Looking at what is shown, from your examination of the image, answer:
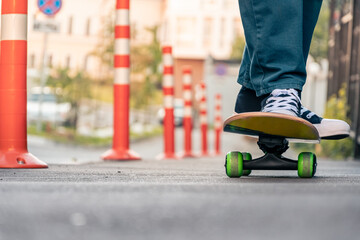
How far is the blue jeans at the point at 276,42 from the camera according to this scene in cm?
302

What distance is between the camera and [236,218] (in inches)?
60.8

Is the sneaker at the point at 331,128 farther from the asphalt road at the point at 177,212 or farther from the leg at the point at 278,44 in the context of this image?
the asphalt road at the point at 177,212

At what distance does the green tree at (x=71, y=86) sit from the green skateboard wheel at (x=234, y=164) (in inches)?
569

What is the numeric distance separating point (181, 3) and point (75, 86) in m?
35.8

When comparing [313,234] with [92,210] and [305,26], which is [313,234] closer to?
[92,210]

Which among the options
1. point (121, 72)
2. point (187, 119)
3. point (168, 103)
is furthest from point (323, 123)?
point (187, 119)

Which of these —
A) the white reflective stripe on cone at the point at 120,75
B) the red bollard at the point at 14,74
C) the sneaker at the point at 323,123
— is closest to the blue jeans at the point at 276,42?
the sneaker at the point at 323,123

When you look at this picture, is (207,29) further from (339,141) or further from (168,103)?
(168,103)

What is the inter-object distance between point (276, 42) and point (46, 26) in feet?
34.3

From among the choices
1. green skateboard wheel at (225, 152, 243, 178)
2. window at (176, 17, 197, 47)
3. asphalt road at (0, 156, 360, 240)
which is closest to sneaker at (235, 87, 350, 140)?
green skateboard wheel at (225, 152, 243, 178)

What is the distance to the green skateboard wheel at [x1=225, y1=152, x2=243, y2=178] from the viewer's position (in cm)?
293

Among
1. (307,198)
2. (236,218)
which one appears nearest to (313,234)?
(236,218)

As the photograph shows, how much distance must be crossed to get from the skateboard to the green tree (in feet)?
47.1

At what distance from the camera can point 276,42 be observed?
304 centimetres
